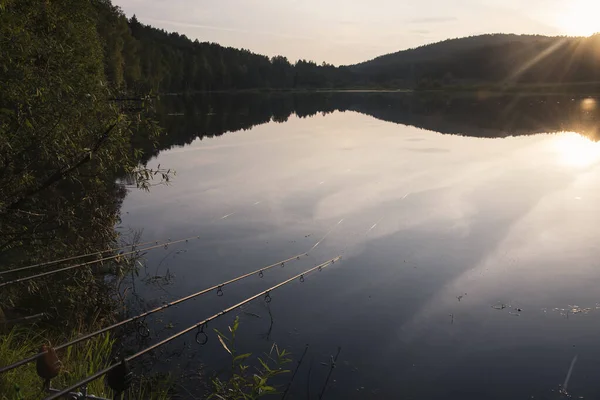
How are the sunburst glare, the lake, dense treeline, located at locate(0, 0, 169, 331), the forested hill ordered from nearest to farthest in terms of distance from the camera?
dense treeline, located at locate(0, 0, 169, 331)
the lake
the sunburst glare
the forested hill

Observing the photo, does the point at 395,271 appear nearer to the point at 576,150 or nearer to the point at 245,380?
the point at 245,380

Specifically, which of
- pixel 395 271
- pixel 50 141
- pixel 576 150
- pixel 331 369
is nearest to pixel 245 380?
pixel 331 369

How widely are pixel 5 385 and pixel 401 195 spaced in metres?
22.3

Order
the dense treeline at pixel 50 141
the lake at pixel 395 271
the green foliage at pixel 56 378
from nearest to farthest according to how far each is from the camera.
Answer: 1. the green foliage at pixel 56 378
2. the dense treeline at pixel 50 141
3. the lake at pixel 395 271

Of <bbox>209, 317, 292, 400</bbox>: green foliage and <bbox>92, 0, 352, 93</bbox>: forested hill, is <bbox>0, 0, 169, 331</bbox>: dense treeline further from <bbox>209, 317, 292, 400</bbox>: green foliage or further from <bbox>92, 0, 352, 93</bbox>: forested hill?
<bbox>92, 0, 352, 93</bbox>: forested hill

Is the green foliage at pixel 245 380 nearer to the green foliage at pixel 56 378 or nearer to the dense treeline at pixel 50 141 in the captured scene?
the green foliage at pixel 56 378

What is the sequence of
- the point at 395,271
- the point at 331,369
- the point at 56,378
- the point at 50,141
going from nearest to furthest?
the point at 56,378 → the point at 50,141 → the point at 331,369 → the point at 395,271

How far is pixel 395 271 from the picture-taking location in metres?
16.6

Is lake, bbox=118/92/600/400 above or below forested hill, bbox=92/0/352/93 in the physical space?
below

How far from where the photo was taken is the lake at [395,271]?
1119 centimetres

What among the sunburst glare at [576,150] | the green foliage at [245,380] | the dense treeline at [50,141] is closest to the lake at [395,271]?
the green foliage at [245,380]

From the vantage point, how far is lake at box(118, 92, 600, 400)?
11.2m

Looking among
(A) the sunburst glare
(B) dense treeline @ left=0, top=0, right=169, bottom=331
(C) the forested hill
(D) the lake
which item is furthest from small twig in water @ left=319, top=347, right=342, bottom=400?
(C) the forested hill

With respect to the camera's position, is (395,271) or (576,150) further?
(576,150)
